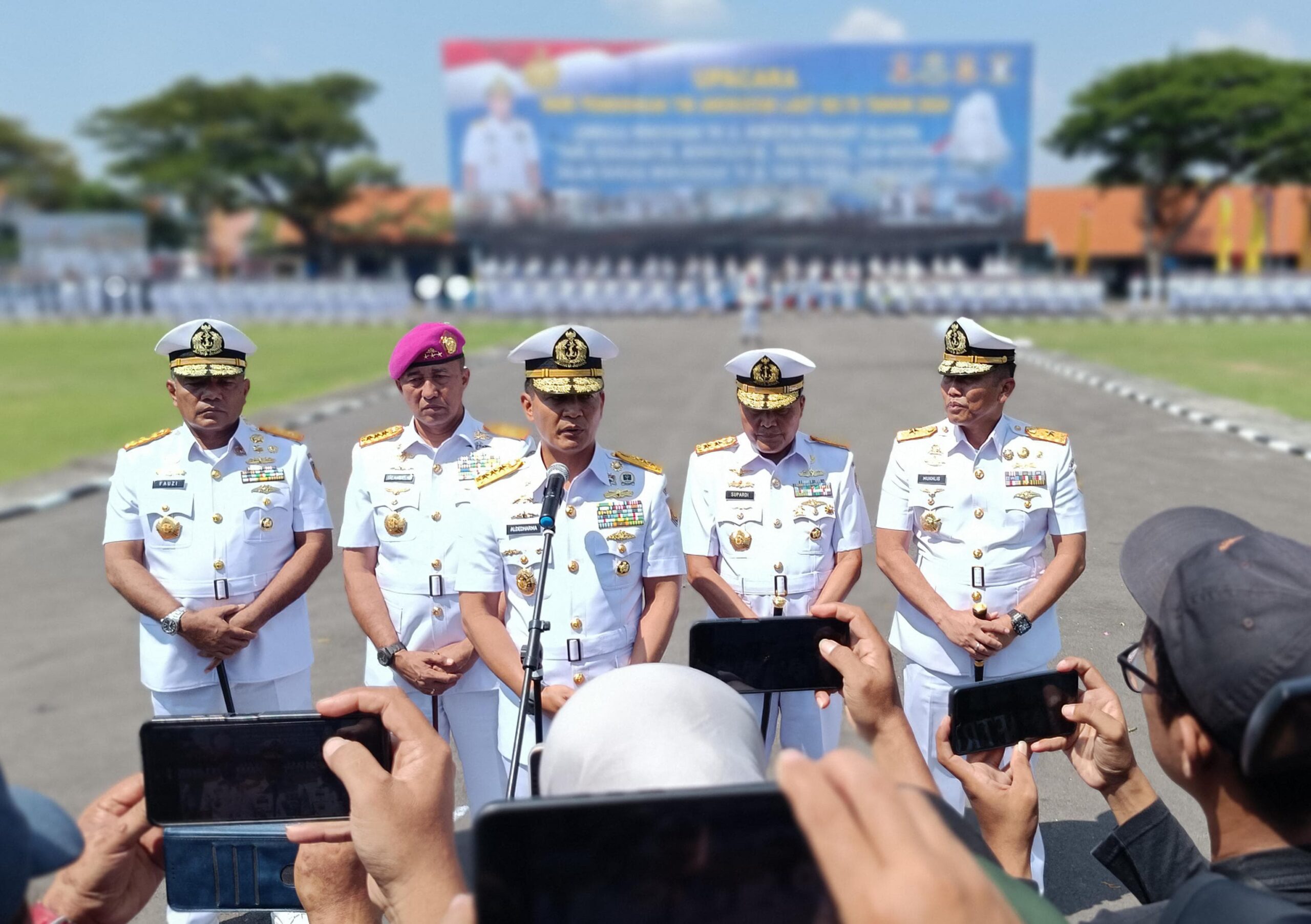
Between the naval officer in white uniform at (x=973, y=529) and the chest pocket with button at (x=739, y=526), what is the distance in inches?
15.1

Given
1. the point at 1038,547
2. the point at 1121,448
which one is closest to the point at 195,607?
the point at 1038,547

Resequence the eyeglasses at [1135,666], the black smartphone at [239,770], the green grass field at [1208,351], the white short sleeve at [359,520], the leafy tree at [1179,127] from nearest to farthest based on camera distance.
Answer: the eyeglasses at [1135,666] → the black smartphone at [239,770] → the white short sleeve at [359,520] → the green grass field at [1208,351] → the leafy tree at [1179,127]

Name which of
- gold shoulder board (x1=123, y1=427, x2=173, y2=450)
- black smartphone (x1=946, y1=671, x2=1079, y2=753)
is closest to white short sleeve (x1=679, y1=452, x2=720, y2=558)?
gold shoulder board (x1=123, y1=427, x2=173, y2=450)

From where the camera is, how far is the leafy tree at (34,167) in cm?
5609

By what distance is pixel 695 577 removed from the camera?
3.59 meters

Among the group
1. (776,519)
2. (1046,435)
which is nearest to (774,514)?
(776,519)

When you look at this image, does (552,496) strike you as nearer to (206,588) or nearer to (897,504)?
(897,504)

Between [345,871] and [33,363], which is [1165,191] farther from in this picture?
[345,871]

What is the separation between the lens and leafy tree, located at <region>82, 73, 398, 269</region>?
54250mm

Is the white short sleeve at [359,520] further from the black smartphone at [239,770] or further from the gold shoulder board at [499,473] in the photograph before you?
the black smartphone at [239,770]

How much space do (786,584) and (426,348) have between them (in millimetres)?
1436

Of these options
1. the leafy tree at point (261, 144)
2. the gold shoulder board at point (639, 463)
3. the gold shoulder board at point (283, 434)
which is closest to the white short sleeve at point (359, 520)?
the gold shoulder board at point (283, 434)

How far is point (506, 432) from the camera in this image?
4.39 metres

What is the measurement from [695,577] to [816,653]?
1.45 meters
